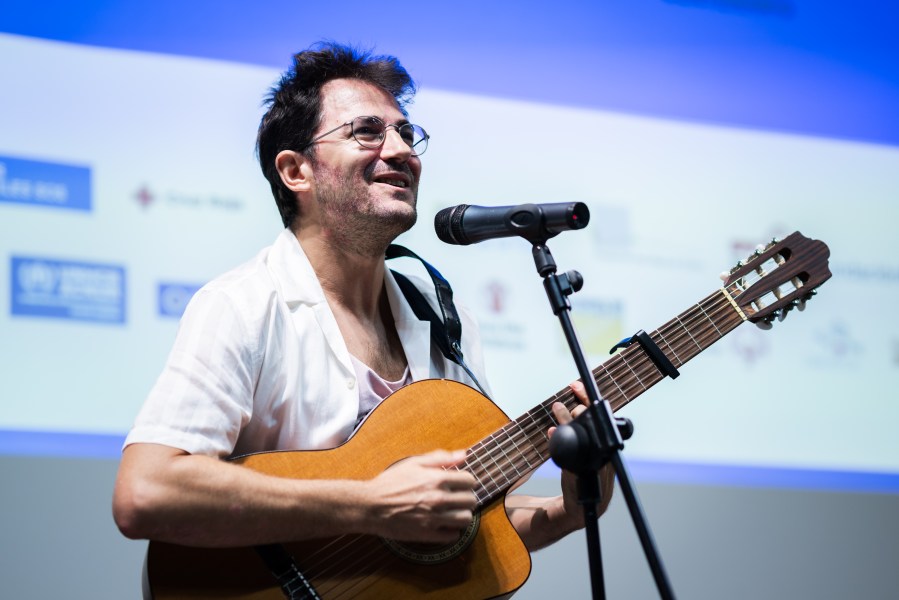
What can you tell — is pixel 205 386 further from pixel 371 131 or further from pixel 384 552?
pixel 371 131

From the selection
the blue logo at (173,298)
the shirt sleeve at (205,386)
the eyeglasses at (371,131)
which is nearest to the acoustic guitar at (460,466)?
the shirt sleeve at (205,386)

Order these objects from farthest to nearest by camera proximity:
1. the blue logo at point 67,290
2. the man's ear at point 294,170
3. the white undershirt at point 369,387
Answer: the blue logo at point 67,290 < the man's ear at point 294,170 < the white undershirt at point 369,387

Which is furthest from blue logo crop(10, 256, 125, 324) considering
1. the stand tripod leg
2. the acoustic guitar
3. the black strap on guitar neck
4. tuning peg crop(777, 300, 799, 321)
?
tuning peg crop(777, 300, 799, 321)

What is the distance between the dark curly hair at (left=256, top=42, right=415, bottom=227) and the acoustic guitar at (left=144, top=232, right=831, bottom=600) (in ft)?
2.86

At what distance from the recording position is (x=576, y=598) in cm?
327

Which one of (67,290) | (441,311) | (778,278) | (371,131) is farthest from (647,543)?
(67,290)

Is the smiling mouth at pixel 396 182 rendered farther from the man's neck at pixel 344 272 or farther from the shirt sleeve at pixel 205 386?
the shirt sleeve at pixel 205 386

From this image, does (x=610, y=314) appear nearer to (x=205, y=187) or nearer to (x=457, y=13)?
(x=457, y=13)

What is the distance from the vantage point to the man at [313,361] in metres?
1.98

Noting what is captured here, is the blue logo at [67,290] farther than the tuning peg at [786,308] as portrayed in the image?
Yes

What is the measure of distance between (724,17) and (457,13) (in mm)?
1191

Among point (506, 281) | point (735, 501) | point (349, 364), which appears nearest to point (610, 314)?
point (506, 281)

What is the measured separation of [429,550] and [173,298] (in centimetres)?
132

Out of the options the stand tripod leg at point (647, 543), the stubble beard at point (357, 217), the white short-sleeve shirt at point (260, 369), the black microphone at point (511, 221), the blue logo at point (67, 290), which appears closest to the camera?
the stand tripod leg at point (647, 543)
